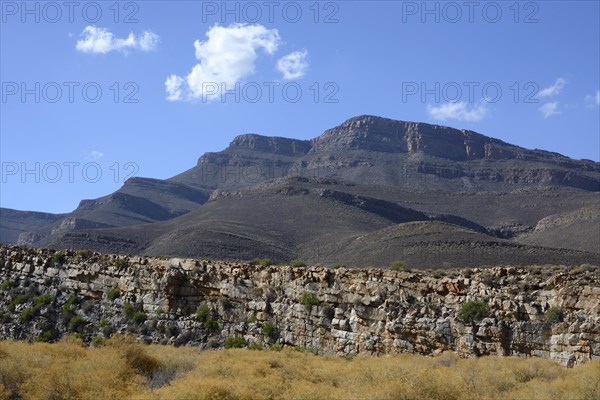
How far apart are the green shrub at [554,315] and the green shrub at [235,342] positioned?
938 cm

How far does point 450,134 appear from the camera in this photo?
16912cm

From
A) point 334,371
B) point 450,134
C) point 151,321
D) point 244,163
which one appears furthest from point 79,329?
point 450,134

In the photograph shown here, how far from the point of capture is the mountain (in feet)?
202

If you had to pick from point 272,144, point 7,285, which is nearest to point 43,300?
point 7,285

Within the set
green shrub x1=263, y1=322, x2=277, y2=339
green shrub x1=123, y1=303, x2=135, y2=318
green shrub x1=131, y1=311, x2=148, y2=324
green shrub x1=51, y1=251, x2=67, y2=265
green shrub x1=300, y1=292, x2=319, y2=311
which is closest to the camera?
green shrub x1=300, y1=292, x2=319, y2=311

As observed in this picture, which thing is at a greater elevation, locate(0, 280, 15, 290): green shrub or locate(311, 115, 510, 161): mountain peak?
locate(311, 115, 510, 161): mountain peak

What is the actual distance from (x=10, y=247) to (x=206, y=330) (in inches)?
514

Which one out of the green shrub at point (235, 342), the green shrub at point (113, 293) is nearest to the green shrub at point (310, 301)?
the green shrub at point (235, 342)

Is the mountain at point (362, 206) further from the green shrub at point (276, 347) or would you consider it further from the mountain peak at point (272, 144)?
the green shrub at point (276, 347)

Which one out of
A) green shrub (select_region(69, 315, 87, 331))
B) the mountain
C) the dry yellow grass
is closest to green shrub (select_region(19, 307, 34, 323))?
green shrub (select_region(69, 315, 87, 331))

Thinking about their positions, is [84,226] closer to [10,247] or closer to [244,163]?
[244,163]

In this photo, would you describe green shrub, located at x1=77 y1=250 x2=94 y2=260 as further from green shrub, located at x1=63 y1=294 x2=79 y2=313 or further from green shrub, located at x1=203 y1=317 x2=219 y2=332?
green shrub, located at x1=203 y1=317 x2=219 y2=332

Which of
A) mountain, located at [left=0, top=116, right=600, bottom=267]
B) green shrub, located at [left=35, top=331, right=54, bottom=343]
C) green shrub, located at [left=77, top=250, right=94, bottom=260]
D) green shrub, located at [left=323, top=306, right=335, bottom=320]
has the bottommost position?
green shrub, located at [left=35, top=331, right=54, bottom=343]

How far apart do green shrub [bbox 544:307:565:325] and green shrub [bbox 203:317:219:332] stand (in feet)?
34.6
